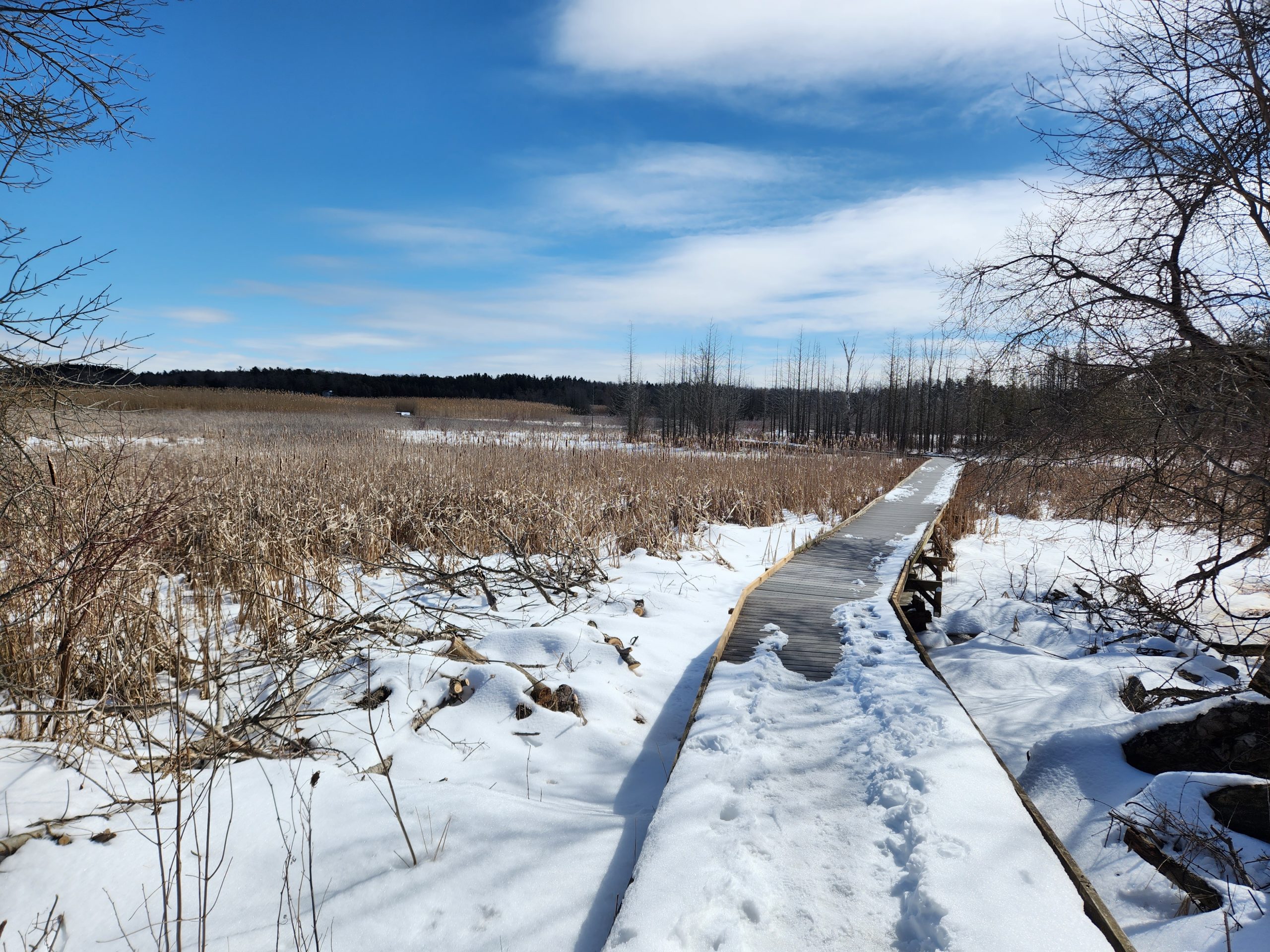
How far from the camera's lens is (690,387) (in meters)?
35.9

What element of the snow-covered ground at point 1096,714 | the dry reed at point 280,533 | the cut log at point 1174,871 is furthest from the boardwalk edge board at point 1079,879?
the dry reed at point 280,533

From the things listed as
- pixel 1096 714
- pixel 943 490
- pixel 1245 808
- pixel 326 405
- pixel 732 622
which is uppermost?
pixel 326 405

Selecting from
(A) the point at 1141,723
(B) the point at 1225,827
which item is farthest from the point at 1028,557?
(B) the point at 1225,827

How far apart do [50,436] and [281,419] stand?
74.8 feet

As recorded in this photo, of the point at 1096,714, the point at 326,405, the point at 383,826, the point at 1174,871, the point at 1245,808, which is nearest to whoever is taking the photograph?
the point at 383,826

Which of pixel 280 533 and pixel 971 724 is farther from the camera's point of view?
pixel 280 533

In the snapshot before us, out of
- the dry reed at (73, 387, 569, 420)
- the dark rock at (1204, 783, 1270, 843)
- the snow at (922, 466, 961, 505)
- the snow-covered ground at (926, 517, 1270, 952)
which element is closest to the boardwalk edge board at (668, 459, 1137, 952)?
the snow-covered ground at (926, 517, 1270, 952)

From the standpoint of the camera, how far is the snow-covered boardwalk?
6.48 ft

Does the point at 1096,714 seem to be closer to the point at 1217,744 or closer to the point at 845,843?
the point at 1217,744

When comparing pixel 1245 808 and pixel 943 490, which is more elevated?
pixel 943 490

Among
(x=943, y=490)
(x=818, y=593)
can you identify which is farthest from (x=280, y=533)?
(x=943, y=490)

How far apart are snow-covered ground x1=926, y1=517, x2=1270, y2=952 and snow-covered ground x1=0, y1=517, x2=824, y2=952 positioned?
2.05m

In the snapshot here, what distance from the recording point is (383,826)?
101 inches

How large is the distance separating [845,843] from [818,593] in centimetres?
368
